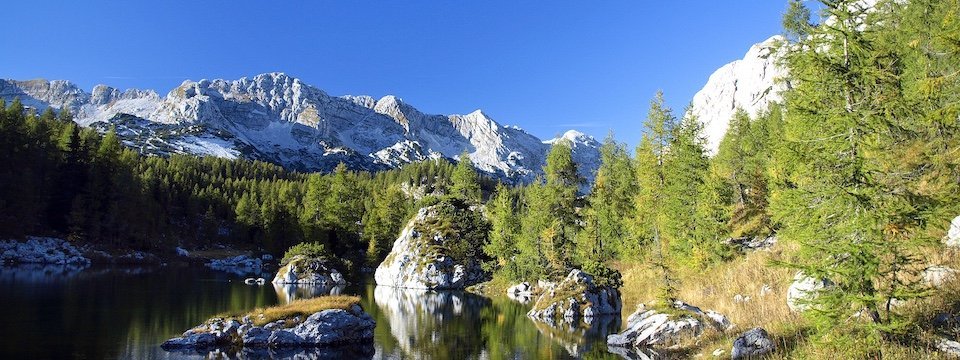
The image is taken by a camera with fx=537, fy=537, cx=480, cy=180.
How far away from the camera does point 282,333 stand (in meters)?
32.2

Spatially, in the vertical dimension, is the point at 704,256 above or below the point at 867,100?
below

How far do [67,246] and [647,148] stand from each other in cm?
9586

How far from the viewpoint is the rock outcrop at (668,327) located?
2772 centimetres

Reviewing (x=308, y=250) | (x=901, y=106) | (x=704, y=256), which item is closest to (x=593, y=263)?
(x=704, y=256)

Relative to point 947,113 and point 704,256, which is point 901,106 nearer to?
point 947,113

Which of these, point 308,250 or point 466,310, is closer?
point 466,310

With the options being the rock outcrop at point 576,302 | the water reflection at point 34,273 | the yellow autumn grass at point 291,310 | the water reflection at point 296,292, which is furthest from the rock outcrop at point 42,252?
the rock outcrop at point 576,302

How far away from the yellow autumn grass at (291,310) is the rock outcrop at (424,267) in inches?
1672

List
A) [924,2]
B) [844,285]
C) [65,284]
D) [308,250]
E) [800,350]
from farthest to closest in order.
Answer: [308,250] → [65,284] → [924,2] → [800,350] → [844,285]

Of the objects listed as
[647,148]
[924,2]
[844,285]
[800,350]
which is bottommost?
[800,350]

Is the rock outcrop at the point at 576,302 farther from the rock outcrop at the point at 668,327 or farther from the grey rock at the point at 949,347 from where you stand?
the grey rock at the point at 949,347

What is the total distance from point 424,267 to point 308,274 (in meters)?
17.5

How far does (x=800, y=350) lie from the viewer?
665 inches

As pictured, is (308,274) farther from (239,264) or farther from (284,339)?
(284,339)
